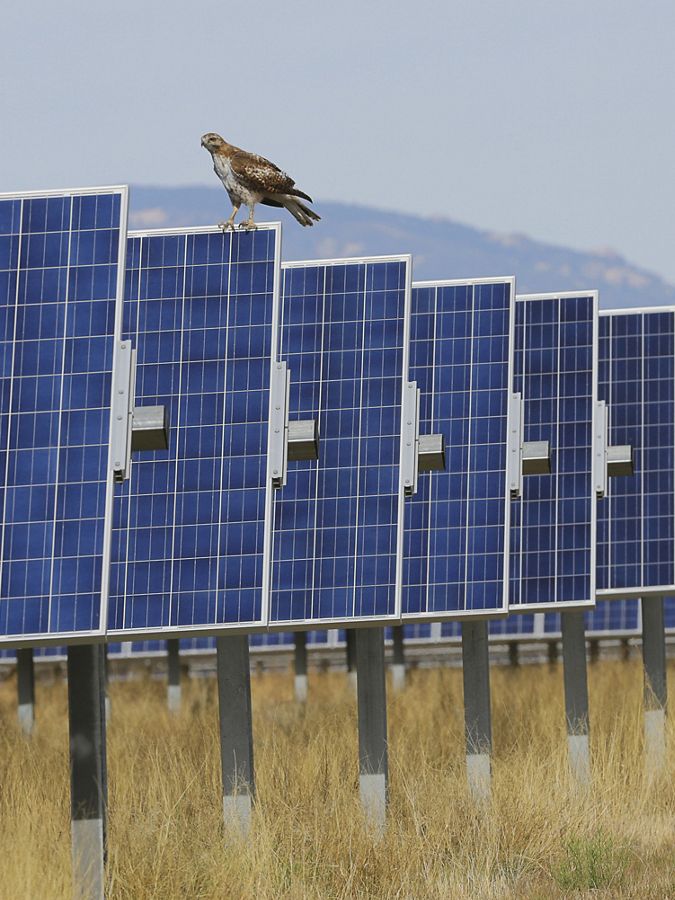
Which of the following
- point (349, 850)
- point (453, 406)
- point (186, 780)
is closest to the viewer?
point (349, 850)

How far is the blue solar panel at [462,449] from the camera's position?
66.5 ft

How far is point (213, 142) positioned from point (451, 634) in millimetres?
Result: 24892

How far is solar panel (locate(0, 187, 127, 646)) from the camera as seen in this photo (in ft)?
47.6

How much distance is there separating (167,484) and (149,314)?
1693 mm

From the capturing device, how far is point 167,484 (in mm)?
17500

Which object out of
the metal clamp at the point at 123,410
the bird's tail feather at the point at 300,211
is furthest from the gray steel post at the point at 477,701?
the metal clamp at the point at 123,410

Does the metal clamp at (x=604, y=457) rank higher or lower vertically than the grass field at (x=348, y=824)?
higher

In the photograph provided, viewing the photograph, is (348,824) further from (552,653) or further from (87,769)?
(552,653)

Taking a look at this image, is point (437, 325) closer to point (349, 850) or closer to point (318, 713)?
point (349, 850)

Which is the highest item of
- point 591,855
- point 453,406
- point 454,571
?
point 453,406

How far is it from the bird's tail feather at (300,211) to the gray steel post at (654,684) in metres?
7.46

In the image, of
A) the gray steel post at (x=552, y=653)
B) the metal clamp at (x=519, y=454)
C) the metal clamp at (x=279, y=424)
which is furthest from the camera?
the gray steel post at (x=552, y=653)

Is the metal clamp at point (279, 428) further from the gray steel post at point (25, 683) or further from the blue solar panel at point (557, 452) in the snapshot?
the gray steel post at point (25, 683)

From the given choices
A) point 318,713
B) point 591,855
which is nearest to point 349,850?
point 591,855
